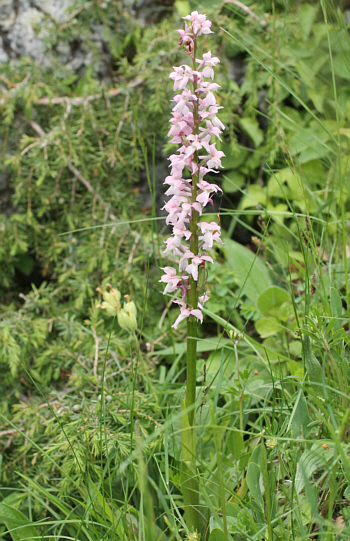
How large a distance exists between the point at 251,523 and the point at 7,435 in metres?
0.94

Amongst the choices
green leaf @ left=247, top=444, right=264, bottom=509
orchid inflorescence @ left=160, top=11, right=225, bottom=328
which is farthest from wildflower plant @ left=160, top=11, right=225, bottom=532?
green leaf @ left=247, top=444, right=264, bottom=509

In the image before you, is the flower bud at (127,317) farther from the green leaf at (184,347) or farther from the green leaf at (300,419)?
the green leaf at (300,419)

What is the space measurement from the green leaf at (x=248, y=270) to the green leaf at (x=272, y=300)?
4.6 inches

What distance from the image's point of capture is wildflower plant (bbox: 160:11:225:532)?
874 mm

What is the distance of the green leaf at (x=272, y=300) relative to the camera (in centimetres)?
150

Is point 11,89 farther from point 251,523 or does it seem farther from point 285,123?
point 251,523

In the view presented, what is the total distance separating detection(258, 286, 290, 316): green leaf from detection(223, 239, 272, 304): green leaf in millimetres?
116

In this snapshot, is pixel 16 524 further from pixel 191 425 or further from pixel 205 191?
pixel 205 191

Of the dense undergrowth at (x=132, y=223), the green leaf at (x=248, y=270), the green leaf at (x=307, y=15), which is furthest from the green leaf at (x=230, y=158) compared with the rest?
the green leaf at (x=307, y=15)

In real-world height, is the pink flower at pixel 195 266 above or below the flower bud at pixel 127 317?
above

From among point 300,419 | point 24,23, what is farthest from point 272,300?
point 24,23

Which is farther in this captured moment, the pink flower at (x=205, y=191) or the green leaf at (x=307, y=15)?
the green leaf at (x=307, y=15)

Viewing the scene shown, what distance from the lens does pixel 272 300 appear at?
1.51 meters

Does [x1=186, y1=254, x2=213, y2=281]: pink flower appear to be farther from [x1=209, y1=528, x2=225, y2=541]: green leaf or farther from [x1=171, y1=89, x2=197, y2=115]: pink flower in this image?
[x1=209, y1=528, x2=225, y2=541]: green leaf
